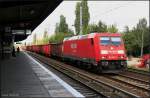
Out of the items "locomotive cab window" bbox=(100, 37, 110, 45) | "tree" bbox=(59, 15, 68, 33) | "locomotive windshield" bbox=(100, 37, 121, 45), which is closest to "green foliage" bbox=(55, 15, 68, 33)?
"tree" bbox=(59, 15, 68, 33)

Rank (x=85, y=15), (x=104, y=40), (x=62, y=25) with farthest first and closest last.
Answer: (x=62, y=25), (x=85, y=15), (x=104, y=40)

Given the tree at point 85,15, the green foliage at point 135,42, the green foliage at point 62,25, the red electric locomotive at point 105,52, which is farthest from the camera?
the green foliage at point 62,25

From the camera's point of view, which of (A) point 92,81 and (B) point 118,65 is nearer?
(A) point 92,81

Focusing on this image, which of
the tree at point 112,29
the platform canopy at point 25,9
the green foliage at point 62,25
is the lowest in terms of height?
the platform canopy at point 25,9

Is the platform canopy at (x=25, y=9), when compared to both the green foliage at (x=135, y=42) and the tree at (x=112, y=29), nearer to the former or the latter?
the green foliage at (x=135, y=42)

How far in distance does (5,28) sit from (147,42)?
4395 centimetres

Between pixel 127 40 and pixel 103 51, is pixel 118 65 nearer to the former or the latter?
pixel 103 51

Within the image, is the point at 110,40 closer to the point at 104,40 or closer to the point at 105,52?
the point at 104,40

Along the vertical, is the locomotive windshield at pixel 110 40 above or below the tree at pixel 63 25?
below

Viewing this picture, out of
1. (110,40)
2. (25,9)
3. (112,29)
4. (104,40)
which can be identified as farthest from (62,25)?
(104,40)

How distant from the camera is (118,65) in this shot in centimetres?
2545

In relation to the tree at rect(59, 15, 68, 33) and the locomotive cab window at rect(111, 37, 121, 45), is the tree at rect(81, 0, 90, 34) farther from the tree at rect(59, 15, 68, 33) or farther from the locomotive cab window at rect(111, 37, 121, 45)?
the locomotive cab window at rect(111, 37, 121, 45)

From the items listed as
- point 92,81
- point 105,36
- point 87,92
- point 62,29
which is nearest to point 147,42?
point 62,29

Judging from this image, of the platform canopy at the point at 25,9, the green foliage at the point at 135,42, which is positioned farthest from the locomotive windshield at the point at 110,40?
the green foliage at the point at 135,42
